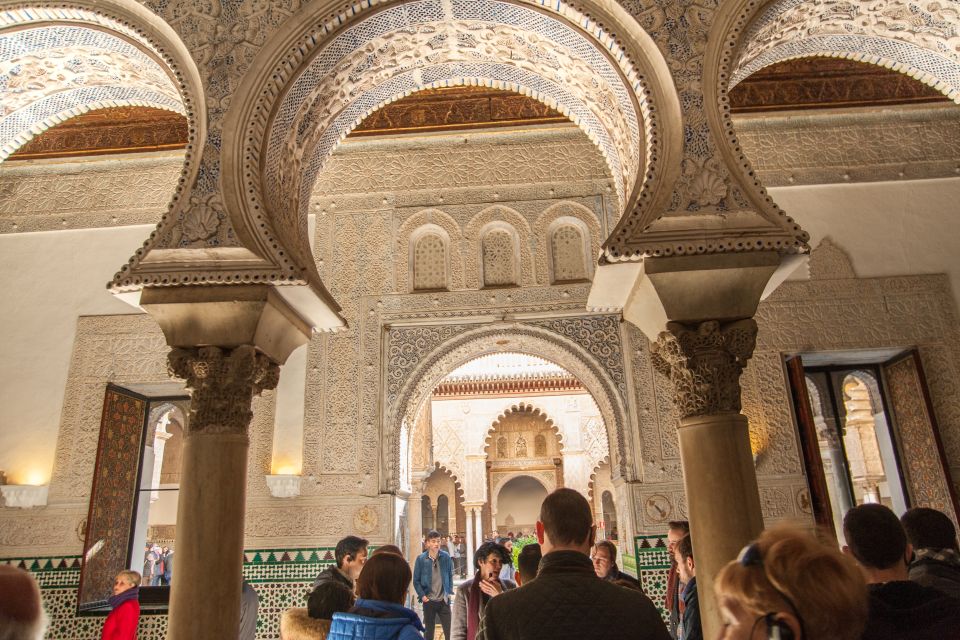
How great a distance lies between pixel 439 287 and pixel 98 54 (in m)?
3.21

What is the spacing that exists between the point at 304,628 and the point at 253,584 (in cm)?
368

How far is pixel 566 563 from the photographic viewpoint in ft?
4.66

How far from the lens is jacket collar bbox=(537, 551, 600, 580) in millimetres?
1414

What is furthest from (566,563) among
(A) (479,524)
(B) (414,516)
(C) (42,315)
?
(A) (479,524)

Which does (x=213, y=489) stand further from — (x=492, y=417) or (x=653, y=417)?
(x=492, y=417)

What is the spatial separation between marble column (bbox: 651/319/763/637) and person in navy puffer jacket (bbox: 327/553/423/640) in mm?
1146

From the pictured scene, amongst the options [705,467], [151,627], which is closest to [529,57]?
[705,467]

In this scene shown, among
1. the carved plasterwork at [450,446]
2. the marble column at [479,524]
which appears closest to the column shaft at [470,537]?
the marble column at [479,524]

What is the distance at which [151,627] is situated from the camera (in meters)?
5.26

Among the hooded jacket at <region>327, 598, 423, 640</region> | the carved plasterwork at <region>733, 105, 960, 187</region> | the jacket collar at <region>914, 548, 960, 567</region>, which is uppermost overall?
the carved plasterwork at <region>733, 105, 960, 187</region>

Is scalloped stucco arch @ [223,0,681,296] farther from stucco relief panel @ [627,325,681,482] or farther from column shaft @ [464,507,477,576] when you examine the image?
column shaft @ [464,507,477,576]

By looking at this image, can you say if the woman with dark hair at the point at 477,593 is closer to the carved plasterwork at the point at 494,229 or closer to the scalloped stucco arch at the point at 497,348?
the scalloped stucco arch at the point at 497,348

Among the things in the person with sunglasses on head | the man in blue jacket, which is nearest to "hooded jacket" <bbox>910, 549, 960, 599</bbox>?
the person with sunglasses on head

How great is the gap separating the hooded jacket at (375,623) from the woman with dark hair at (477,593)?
1140mm
